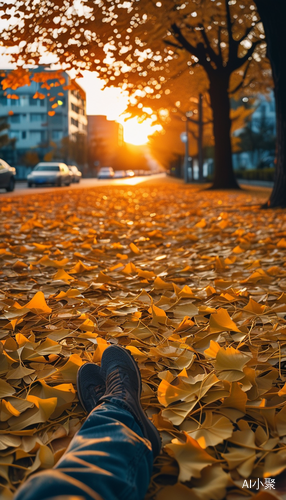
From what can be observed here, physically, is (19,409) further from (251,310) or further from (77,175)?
(77,175)

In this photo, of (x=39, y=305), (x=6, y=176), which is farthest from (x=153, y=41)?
(x=6, y=176)

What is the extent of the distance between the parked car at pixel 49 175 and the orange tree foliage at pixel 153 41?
10.2 metres

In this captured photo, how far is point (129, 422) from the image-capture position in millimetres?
1427

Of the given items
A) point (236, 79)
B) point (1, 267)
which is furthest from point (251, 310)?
point (236, 79)

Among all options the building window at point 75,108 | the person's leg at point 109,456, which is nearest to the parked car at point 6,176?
the person's leg at point 109,456

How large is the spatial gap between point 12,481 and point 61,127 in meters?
81.8

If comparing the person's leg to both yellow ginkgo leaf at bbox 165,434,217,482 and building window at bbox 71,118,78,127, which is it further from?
building window at bbox 71,118,78,127

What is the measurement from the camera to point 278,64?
9.20m

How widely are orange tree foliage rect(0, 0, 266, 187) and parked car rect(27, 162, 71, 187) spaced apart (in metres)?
10.2

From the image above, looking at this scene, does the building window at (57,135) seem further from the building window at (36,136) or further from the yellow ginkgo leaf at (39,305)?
the yellow ginkgo leaf at (39,305)

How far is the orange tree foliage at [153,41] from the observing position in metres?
7.56

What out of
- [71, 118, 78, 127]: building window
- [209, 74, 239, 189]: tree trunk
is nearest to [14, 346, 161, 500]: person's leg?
[209, 74, 239, 189]: tree trunk

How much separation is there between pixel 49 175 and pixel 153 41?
63.3 ft

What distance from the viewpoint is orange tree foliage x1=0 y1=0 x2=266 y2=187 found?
7559 millimetres
